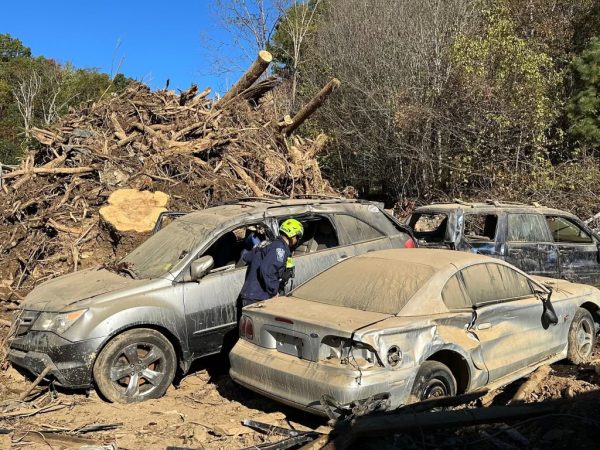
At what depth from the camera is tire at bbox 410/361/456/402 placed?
14.1ft

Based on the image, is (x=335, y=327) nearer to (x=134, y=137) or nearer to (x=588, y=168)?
(x=134, y=137)

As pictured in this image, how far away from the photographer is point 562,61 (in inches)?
706

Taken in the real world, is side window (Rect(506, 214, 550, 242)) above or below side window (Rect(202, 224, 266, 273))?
below

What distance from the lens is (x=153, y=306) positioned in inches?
213

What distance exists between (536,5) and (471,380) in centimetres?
1802

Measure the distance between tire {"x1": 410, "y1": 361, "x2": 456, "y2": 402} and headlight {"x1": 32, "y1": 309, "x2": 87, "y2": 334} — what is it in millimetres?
3091

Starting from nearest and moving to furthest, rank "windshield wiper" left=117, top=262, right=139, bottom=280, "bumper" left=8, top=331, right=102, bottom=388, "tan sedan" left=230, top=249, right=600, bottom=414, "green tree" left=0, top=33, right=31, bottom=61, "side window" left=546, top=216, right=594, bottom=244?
"tan sedan" left=230, top=249, right=600, bottom=414 → "bumper" left=8, top=331, right=102, bottom=388 → "windshield wiper" left=117, top=262, right=139, bottom=280 → "side window" left=546, top=216, right=594, bottom=244 → "green tree" left=0, top=33, right=31, bottom=61

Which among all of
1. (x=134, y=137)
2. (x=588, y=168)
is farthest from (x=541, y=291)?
(x=588, y=168)

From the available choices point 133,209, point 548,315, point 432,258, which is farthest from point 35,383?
point 548,315

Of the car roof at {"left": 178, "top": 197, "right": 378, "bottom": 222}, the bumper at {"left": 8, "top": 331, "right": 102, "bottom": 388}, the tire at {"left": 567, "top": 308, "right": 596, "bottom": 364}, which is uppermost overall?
the car roof at {"left": 178, "top": 197, "right": 378, "bottom": 222}

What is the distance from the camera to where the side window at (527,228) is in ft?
27.8

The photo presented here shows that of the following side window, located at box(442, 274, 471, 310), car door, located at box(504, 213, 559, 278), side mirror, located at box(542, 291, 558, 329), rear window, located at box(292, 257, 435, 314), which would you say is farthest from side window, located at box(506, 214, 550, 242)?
rear window, located at box(292, 257, 435, 314)

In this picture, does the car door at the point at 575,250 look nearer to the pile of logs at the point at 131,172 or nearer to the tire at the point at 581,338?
the tire at the point at 581,338

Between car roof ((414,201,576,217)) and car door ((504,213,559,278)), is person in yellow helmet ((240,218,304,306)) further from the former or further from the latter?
car door ((504,213,559,278))
